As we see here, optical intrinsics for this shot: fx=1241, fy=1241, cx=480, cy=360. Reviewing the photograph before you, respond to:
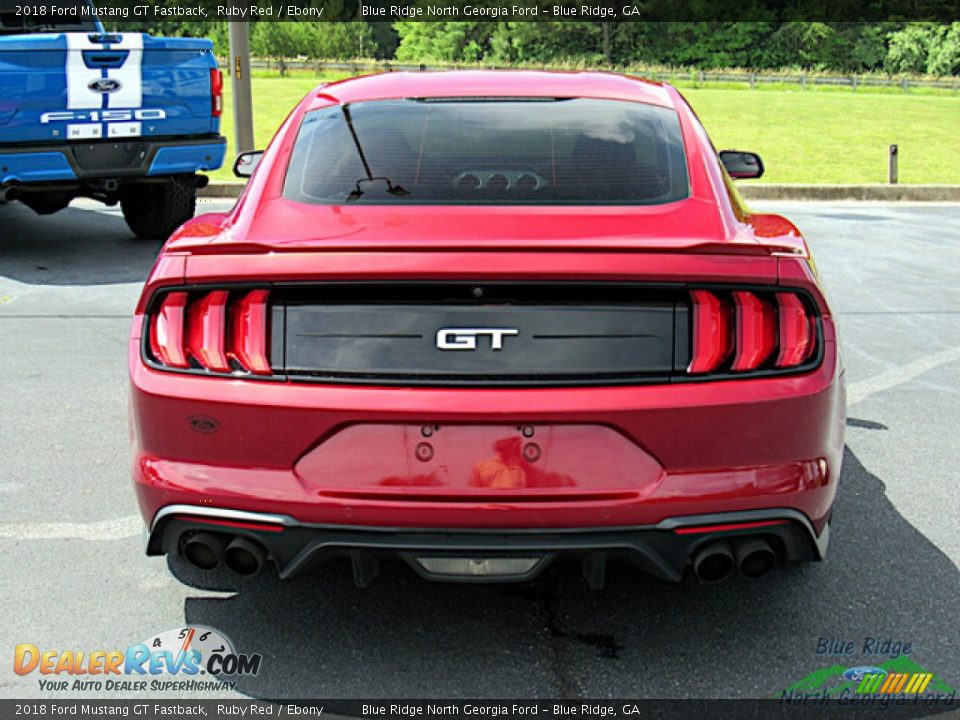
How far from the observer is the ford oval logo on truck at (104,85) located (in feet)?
30.8

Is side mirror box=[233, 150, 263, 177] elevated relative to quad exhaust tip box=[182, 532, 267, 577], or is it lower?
elevated

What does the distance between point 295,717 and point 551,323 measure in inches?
44.9

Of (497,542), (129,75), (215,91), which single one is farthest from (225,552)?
(215,91)

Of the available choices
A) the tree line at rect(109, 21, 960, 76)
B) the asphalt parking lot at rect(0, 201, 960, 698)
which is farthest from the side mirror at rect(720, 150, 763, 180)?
the tree line at rect(109, 21, 960, 76)

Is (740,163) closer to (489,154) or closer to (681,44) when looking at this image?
(489,154)

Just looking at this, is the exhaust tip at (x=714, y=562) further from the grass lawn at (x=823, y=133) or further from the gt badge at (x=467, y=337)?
the grass lawn at (x=823, y=133)

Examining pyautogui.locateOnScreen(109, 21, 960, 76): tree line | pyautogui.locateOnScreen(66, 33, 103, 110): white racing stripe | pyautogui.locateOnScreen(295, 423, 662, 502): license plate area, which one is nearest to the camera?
pyautogui.locateOnScreen(295, 423, 662, 502): license plate area

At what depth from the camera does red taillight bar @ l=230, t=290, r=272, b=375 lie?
306 cm

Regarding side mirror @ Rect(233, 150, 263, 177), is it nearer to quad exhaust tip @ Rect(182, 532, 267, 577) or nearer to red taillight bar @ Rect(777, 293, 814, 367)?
quad exhaust tip @ Rect(182, 532, 267, 577)

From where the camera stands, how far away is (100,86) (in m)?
9.43

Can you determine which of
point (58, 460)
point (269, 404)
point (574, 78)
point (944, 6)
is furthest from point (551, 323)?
point (944, 6)

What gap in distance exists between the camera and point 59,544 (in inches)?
162

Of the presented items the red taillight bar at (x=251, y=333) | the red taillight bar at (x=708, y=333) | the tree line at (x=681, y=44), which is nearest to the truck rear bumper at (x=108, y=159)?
the red taillight bar at (x=251, y=333)

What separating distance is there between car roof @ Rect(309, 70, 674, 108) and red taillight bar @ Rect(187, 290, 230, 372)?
130 cm
